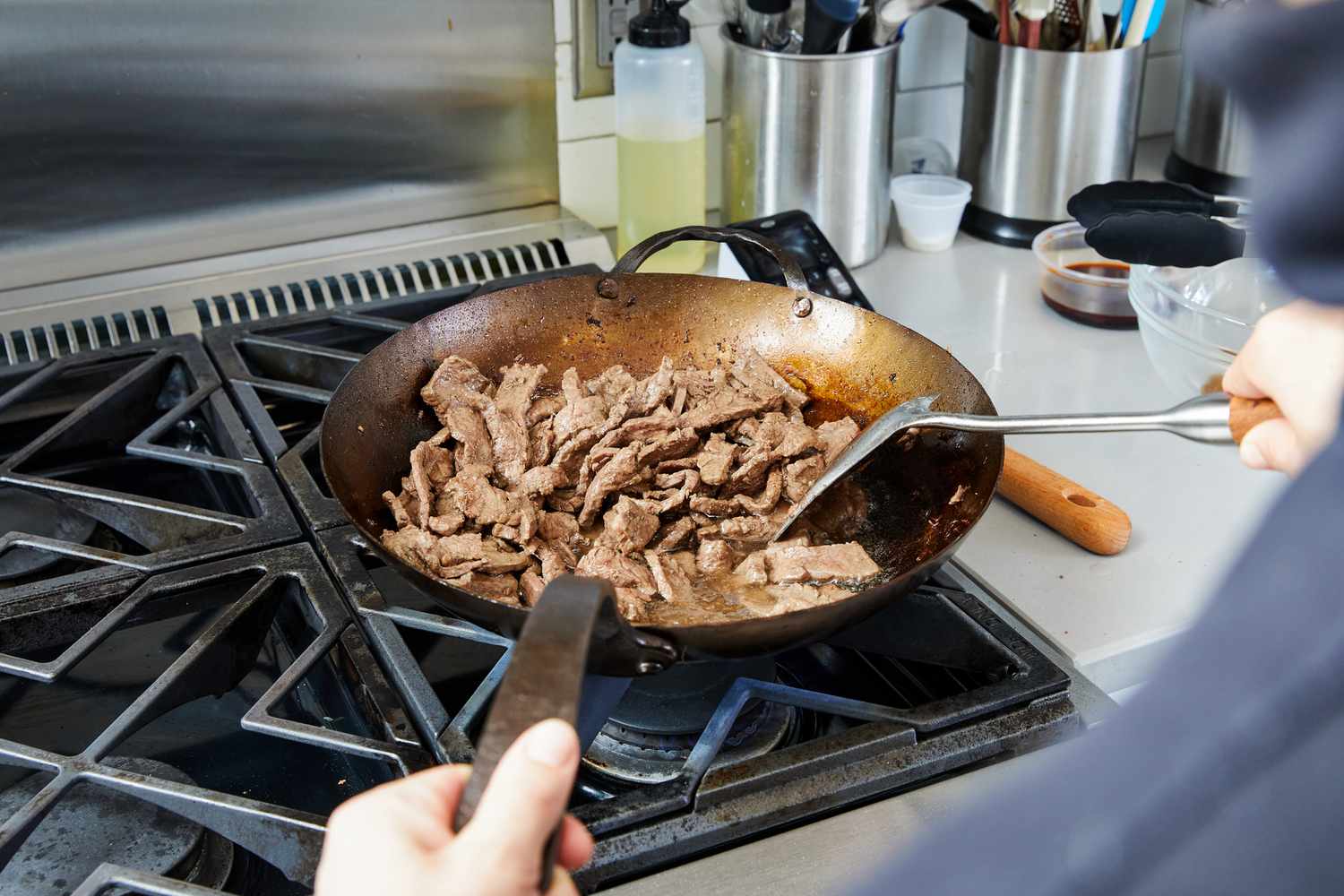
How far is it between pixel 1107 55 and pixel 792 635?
111 centimetres

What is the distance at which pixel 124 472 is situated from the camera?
1.30 meters

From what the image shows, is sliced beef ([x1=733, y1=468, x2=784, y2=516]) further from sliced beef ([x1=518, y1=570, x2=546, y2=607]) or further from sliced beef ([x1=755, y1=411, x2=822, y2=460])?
sliced beef ([x1=518, y1=570, x2=546, y2=607])

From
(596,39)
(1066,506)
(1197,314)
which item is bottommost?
(1066,506)

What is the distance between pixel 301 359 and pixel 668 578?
59 centimetres

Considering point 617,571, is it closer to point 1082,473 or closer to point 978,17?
point 1082,473

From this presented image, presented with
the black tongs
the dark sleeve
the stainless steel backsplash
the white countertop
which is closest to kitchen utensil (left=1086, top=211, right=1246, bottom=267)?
the black tongs

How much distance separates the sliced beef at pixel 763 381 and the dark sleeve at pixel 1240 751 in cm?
83

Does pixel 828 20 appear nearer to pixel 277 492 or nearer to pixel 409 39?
pixel 409 39

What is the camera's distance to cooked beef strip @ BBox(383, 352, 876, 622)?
3.16ft

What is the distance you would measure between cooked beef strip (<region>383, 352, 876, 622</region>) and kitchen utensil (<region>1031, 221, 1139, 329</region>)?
0.52 meters

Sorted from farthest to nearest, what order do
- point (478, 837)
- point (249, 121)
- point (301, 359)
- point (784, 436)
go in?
point (249, 121)
point (301, 359)
point (784, 436)
point (478, 837)

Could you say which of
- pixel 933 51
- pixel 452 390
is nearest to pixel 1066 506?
pixel 452 390

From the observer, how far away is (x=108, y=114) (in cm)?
141

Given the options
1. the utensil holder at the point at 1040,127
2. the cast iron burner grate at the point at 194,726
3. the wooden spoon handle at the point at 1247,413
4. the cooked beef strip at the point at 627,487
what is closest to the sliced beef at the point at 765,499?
the cooked beef strip at the point at 627,487
